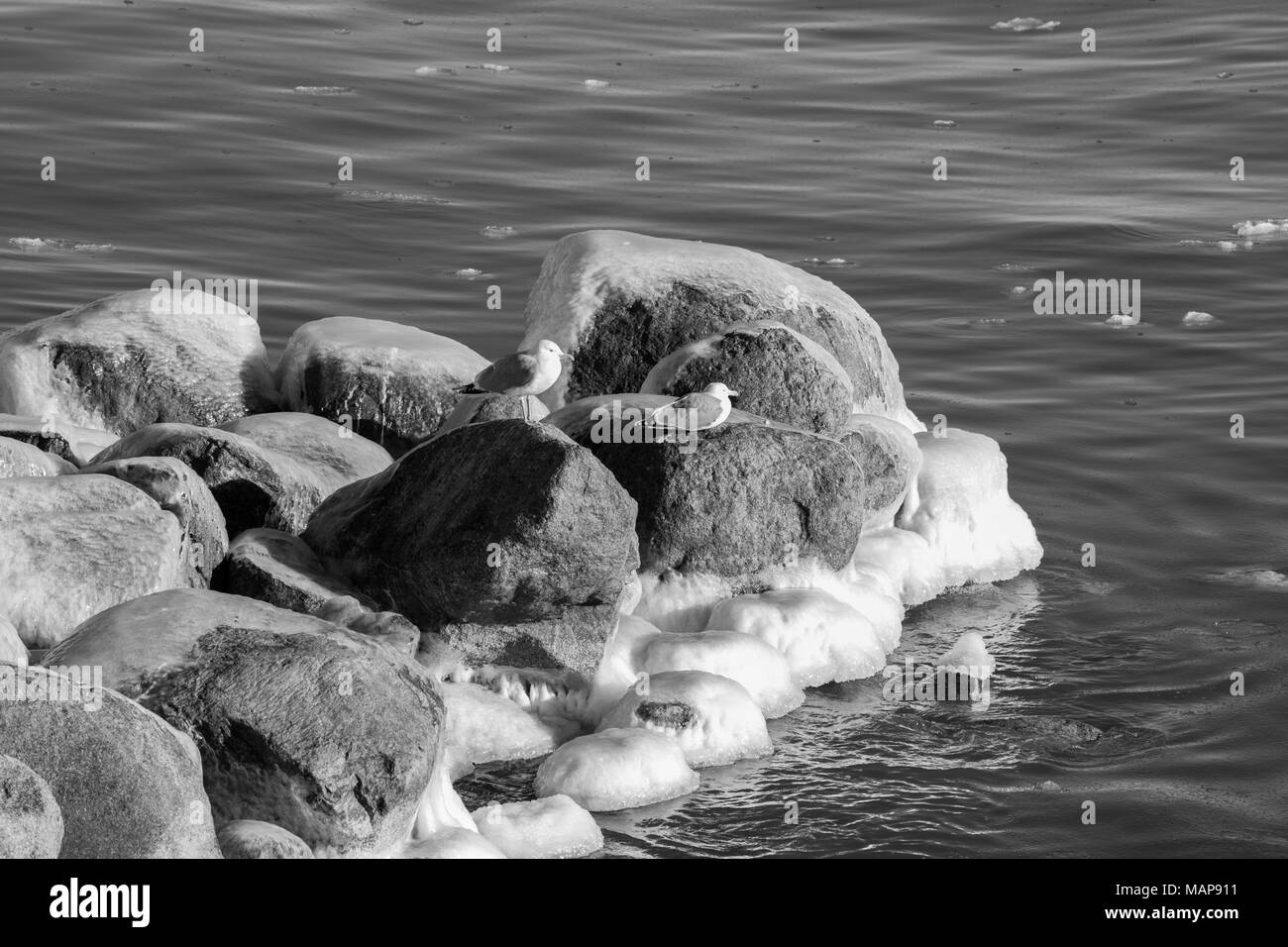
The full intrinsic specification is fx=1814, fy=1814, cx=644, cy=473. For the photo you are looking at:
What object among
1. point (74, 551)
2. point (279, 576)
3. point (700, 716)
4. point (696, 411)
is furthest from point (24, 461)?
point (700, 716)

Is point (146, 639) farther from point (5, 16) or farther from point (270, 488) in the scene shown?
point (5, 16)

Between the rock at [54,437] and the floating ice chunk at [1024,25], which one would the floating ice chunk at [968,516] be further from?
the floating ice chunk at [1024,25]

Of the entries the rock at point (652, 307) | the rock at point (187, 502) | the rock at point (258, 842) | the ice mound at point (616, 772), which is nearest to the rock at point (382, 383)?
the rock at point (652, 307)

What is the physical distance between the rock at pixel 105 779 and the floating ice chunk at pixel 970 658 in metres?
5.51

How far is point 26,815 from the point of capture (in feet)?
22.8

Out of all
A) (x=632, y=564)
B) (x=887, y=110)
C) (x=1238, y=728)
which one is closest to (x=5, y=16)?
(x=887, y=110)

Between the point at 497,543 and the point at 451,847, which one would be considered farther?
the point at 497,543

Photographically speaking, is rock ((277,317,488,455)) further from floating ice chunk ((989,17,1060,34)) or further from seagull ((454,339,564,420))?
floating ice chunk ((989,17,1060,34))

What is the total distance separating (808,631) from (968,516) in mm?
2520

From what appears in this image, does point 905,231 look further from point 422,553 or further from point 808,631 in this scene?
point 422,553

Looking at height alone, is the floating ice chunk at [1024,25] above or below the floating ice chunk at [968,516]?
above

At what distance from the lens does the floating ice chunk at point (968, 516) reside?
1332cm

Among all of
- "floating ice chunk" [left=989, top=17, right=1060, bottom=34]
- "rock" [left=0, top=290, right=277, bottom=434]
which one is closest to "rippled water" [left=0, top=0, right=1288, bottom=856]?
"floating ice chunk" [left=989, top=17, right=1060, bottom=34]

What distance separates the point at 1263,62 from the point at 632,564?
21491 mm
